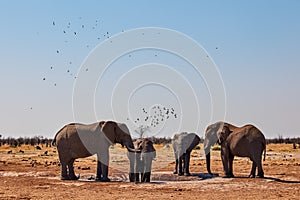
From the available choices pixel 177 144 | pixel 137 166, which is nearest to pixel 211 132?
pixel 177 144

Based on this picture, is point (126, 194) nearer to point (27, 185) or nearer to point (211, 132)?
point (27, 185)

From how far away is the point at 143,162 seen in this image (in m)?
23.4

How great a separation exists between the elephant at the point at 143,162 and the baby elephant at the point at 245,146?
4.07 m

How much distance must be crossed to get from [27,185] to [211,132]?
10593 millimetres

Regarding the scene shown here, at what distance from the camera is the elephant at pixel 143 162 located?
2311 cm

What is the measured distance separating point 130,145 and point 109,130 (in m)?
1.26

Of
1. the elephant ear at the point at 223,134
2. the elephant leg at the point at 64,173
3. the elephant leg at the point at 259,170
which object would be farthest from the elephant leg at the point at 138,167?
the elephant leg at the point at 259,170

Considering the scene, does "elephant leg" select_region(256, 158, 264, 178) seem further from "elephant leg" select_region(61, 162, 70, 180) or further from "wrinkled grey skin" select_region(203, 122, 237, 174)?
"elephant leg" select_region(61, 162, 70, 180)

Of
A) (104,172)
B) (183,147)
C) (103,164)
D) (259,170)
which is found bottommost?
(104,172)

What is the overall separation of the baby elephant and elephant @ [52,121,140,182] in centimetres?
480

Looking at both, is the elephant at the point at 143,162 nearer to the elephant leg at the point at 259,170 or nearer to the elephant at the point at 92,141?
the elephant at the point at 92,141

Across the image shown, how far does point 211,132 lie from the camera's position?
91.0 feet

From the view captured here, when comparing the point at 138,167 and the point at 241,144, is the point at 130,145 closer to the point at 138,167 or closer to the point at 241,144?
the point at 138,167

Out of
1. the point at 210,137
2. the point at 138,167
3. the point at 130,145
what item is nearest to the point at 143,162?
the point at 138,167
